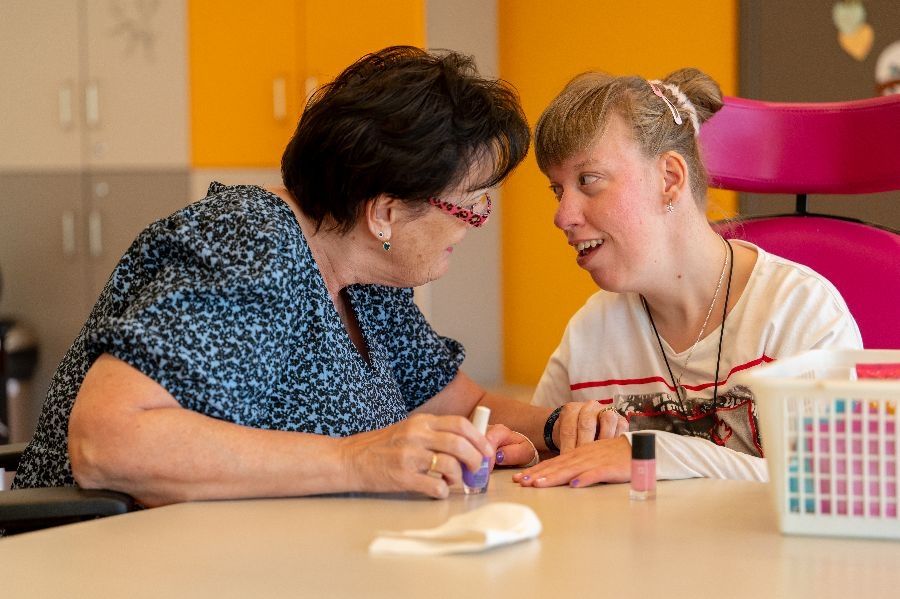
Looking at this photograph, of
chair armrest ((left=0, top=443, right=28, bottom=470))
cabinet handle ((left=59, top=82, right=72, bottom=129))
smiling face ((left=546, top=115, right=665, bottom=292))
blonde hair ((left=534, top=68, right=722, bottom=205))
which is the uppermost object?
cabinet handle ((left=59, top=82, right=72, bottom=129))

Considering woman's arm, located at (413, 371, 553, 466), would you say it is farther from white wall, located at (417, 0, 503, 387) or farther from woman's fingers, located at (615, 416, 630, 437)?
white wall, located at (417, 0, 503, 387)

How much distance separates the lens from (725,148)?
219 cm

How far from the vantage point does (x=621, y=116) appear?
1960 millimetres

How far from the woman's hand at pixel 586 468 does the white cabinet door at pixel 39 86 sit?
336 cm

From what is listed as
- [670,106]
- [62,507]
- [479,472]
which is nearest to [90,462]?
[62,507]

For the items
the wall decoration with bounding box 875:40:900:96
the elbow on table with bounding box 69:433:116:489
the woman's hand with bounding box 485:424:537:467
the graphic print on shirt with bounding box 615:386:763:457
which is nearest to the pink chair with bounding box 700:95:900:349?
the graphic print on shirt with bounding box 615:386:763:457

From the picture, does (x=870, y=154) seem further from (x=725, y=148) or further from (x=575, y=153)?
(x=575, y=153)

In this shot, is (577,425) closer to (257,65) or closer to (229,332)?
(229,332)

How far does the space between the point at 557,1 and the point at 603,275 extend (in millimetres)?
2778

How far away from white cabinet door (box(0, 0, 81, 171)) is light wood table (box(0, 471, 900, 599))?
338 cm

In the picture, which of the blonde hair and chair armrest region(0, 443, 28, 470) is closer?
chair armrest region(0, 443, 28, 470)

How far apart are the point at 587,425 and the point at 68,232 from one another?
3205 mm

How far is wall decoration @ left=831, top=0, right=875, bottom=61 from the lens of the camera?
375cm

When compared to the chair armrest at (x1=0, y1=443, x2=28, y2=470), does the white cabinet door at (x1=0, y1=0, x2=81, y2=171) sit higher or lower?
higher
